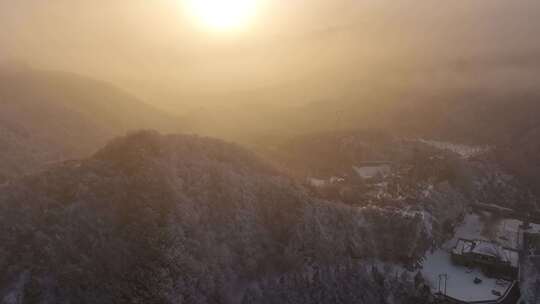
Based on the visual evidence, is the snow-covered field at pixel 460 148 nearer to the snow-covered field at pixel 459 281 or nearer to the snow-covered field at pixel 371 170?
the snow-covered field at pixel 371 170

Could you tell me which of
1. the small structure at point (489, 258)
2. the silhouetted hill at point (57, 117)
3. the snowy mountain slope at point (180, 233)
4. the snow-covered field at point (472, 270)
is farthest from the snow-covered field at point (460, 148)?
the silhouetted hill at point (57, 117)

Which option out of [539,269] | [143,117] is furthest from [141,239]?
[143,117]

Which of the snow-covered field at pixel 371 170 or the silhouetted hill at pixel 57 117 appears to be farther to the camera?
the silhouetted hill at pixel 57 117

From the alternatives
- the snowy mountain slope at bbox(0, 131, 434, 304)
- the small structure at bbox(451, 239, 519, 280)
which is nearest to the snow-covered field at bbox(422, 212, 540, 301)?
the small structure at bbox(451, 239, 519, 280)

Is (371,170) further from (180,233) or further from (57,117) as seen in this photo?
(57,117)

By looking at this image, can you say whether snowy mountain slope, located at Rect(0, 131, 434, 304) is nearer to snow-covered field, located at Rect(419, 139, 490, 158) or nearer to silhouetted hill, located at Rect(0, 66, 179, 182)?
silhouetted hill, located at Rect(0, 66, 179, 182)

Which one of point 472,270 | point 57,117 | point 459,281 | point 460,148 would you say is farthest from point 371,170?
point 57,117

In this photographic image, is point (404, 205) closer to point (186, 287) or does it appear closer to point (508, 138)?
point (186, 287)
